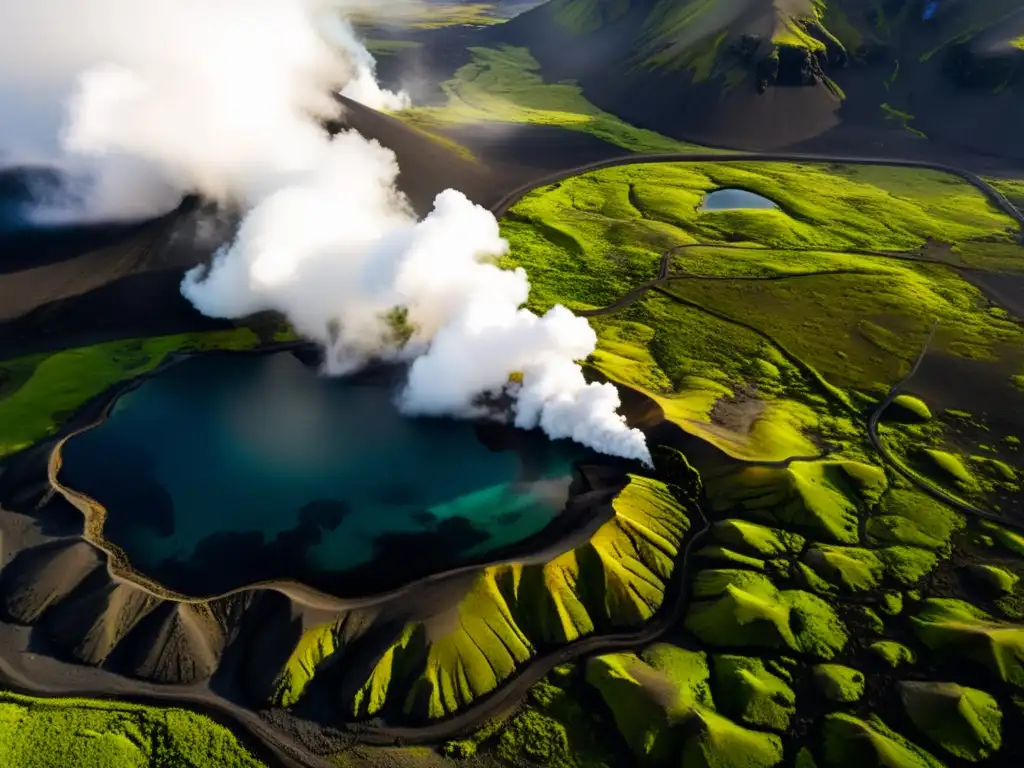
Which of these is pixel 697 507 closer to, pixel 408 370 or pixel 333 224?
pixel 408 370

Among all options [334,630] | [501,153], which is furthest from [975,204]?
[334,630]

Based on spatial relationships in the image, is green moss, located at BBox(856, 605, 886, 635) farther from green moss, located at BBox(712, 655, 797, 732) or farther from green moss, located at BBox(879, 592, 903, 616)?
green moss, located at BBox(712, 655, 797, 732)

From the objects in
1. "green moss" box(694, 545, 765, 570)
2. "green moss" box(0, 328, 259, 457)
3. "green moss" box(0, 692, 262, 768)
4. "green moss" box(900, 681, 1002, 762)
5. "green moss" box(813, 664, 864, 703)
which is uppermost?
"green moss" box(900, 681, 1002, 762)

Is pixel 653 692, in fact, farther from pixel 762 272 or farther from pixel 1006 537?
pixel 762 272

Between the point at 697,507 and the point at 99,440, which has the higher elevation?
the point at 697,507

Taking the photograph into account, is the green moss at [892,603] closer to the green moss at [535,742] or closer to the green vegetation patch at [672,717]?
the green vegetation patch at [672,717]

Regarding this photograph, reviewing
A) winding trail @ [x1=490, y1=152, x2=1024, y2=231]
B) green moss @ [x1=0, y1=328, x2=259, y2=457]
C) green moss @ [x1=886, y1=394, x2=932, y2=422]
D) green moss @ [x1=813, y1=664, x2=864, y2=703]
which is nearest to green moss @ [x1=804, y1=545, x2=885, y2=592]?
green moss @ [x1=813, y1=664, x2=864, y2=703]

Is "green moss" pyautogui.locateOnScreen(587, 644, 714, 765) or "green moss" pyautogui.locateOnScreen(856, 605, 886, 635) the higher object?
"green moss" pyautogui.locateOnScreen(856, 605, 886, 635)

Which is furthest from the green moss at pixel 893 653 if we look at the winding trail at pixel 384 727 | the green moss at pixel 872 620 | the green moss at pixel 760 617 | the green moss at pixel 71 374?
the green moss at pixel 71 374
